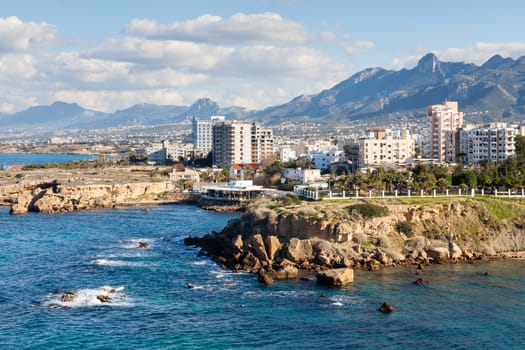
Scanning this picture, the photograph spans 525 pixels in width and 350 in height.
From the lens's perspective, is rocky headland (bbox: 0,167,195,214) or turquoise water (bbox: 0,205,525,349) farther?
rocky headland (bbox: 0,167,195,214)

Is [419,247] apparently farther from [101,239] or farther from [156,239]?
[101,239]

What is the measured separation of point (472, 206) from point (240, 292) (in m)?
29.2

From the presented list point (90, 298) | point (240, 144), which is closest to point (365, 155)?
point (240, 144)

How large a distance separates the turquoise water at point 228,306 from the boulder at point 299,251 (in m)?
4.67

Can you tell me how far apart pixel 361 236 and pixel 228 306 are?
18200mm

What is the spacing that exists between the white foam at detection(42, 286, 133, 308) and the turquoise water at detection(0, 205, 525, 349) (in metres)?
0.07

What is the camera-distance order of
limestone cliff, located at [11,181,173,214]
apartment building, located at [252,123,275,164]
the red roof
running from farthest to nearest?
apartment building, located at [252,123,275,164], the red roof, limestone cliff, located at [11,181,173,214]

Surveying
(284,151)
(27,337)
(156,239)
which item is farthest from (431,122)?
(27,337)

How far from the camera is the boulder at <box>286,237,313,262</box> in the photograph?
54.9 m

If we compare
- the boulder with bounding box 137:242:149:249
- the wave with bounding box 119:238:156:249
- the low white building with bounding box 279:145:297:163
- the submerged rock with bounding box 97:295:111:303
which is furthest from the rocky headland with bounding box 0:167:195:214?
the submerged rock with bounding box 97:295:111:303

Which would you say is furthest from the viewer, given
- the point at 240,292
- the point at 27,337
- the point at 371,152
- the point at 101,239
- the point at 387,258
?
the point at 371,152

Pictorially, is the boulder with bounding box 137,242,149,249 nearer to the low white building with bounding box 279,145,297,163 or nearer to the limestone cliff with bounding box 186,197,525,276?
the limestone cliff with bounding box 186,197,525,276

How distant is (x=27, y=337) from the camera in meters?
37.7

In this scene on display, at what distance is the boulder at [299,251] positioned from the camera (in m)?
54.9
